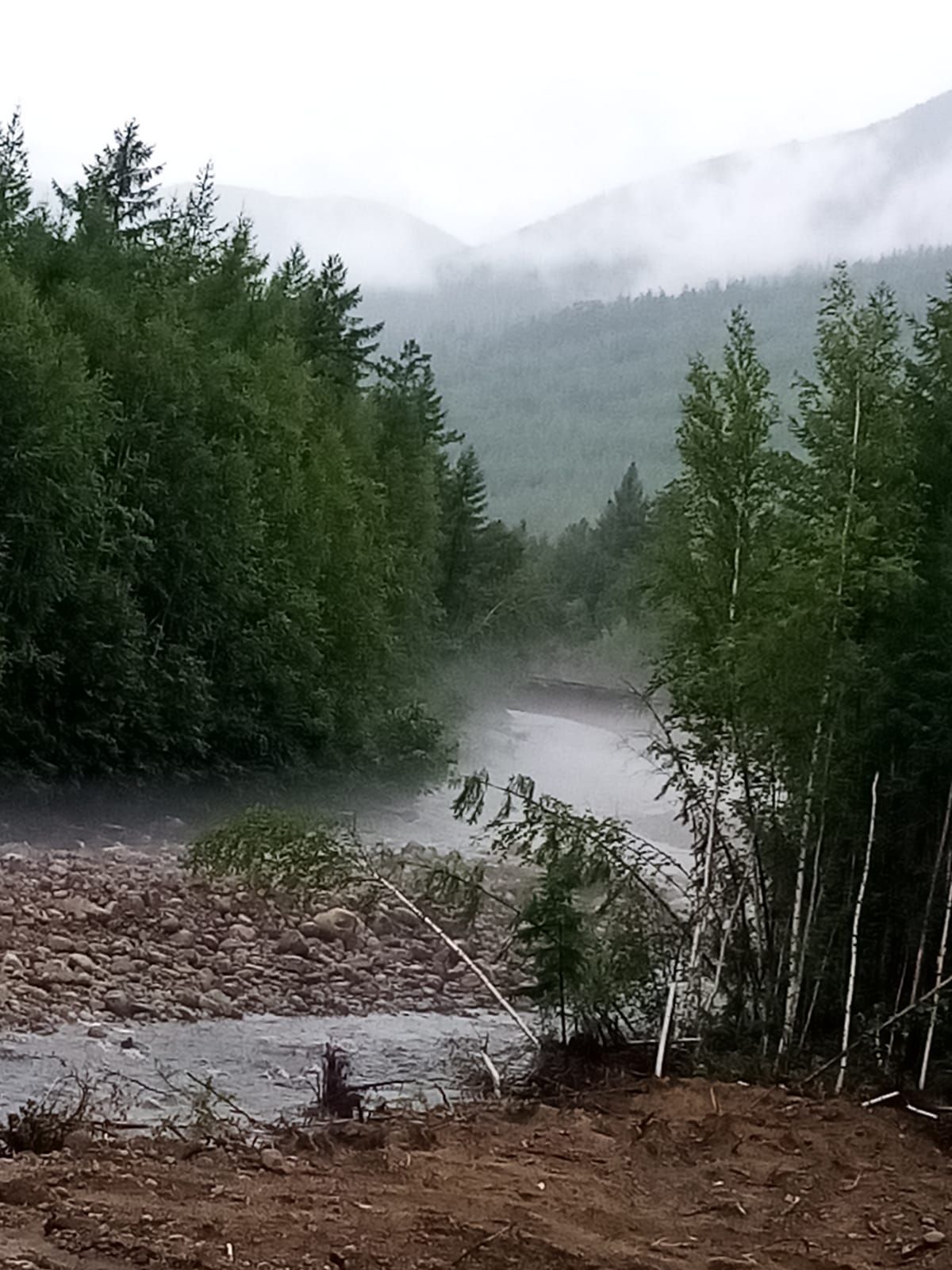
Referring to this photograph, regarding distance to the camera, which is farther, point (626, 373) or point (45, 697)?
point (626, 373)

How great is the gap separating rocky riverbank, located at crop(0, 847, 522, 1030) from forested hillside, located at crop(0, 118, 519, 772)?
3331 mm

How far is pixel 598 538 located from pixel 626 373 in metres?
14.2

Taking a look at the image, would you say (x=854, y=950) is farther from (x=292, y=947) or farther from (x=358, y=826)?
(x=358, y=826)

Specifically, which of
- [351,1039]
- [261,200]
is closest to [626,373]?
[261,200]

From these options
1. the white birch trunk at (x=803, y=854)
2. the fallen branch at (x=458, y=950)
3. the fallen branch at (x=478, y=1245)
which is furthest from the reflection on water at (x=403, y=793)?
the fallen branch at (x=478, y=1245)

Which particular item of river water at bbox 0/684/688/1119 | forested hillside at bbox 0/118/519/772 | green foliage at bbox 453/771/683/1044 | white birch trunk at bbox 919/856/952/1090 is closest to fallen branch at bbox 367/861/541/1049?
green foliage at bbox 453/771/683/1044

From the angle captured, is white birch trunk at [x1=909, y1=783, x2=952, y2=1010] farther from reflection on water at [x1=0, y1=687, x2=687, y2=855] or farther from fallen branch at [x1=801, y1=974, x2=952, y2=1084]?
reflection on water at [x1=0, y1=687, x2=687, y2=855]

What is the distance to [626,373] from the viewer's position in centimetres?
3284

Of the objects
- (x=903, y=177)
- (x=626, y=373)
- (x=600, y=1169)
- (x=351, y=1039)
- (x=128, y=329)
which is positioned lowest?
(x=351, y=1039)

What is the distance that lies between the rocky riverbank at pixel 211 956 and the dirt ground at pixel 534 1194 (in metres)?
2.08

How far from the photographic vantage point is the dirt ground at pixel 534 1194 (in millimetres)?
4297

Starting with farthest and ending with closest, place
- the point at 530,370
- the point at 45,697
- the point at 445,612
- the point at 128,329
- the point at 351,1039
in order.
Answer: the point at 530,370 < the point at 445,612 < the point at 128,329 < the point at 45,697 < the point at 351,1039

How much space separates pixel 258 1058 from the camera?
8102mm

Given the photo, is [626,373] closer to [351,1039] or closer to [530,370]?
[530,370]
